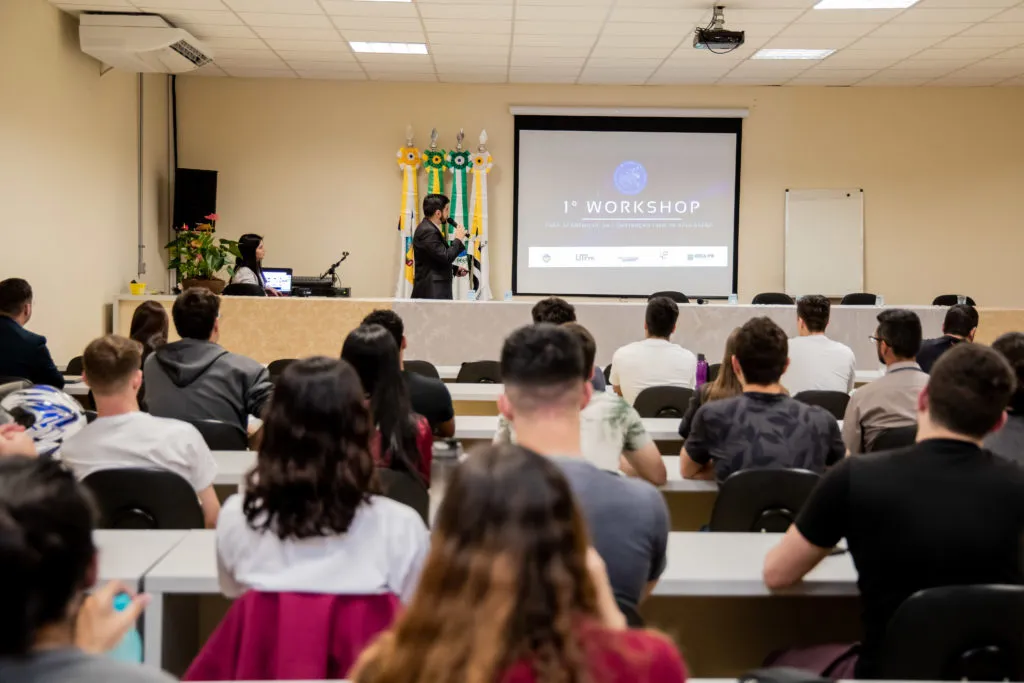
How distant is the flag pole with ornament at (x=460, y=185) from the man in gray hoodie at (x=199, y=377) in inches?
245

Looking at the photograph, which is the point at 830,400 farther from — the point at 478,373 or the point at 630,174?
the point at 630,174

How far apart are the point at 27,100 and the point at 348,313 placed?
2802 mm

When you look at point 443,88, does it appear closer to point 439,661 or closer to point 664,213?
point 664,213

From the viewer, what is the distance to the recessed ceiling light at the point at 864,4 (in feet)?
22.4

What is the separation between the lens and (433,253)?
7371mm

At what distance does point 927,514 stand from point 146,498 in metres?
1.89

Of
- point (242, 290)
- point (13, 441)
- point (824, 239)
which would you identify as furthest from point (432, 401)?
point (824, 239)

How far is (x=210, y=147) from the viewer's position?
395 inches

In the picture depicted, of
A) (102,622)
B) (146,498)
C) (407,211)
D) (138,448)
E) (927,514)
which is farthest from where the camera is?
(407,211)

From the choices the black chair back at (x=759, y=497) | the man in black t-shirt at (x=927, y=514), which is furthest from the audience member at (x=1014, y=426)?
the man in black t-shirt at (x=927, y=514)

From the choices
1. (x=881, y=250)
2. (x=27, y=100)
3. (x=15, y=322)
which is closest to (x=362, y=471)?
(x=15, y=322)

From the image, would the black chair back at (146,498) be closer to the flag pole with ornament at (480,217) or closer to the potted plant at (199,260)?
the potted plant at (199,260)

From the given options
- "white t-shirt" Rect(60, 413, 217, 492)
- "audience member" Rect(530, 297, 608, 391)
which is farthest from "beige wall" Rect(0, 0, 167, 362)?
"white t-shirt" Rect(60, 413, 217, 492)

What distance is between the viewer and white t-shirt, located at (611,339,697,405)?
4.76m
